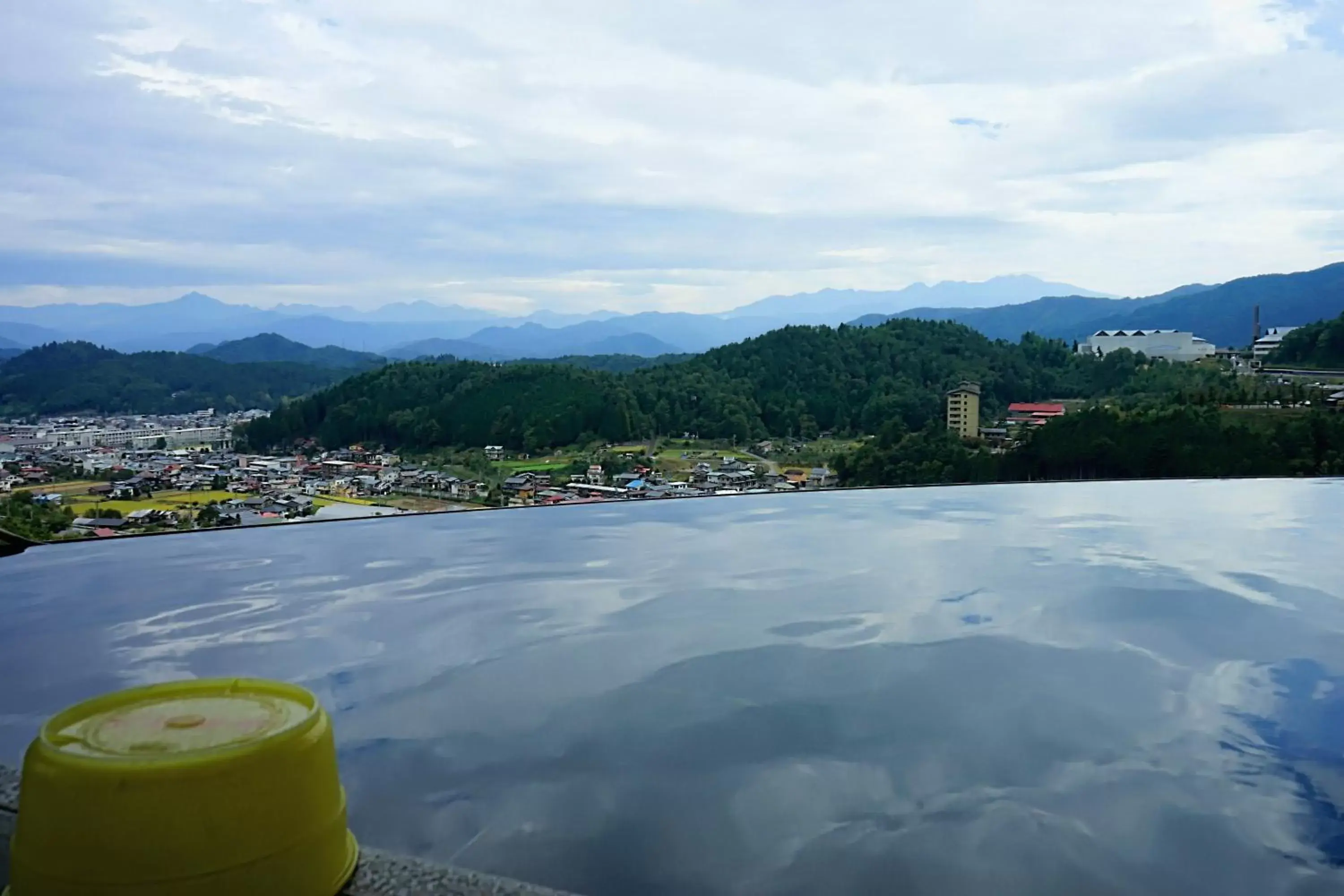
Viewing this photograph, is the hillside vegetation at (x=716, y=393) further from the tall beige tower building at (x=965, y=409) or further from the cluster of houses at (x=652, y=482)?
the cluster of houses at (x=652, y=482)

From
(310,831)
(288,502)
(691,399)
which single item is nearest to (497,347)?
(691,399)

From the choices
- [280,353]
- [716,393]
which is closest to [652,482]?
[716,393]

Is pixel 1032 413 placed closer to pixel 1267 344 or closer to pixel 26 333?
pixel 1267 344

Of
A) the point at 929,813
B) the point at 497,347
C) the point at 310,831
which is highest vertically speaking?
the point at 497,347

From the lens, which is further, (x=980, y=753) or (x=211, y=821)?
(x=980, y=753)

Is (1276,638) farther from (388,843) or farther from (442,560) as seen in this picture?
(442,560)

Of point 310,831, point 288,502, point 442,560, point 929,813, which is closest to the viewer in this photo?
point 310,831
